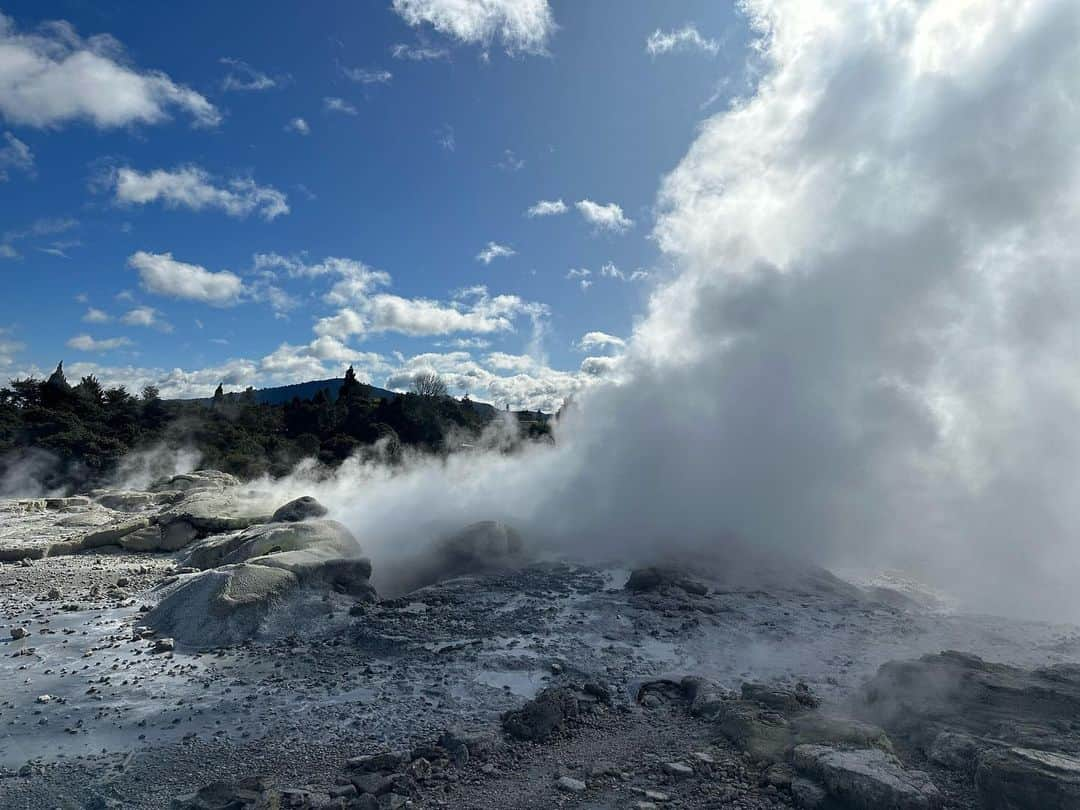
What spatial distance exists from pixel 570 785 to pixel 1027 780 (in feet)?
11.3

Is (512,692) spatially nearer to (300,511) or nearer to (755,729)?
(755,729)

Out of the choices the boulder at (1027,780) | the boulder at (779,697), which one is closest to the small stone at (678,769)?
the boulder at (779,697)

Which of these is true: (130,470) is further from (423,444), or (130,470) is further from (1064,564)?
(1064,564)

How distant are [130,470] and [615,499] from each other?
83.9 feet

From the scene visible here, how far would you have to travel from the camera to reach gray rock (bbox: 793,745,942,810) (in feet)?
16.0

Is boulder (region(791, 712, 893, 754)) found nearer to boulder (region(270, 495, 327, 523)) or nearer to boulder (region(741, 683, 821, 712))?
boulder (region(741, 683, 821, 712))

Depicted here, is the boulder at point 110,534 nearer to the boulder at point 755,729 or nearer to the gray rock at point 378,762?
the gray rock at point 378,762

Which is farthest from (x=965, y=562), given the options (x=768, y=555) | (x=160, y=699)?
(x=160, y=699)

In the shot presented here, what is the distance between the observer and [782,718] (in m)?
6.42

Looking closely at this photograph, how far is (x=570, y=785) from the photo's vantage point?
18.0 feet

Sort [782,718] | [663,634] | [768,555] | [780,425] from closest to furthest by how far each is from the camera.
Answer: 1. [782,718]
2. [663,634]
3. [768,555]
4. [780,425]

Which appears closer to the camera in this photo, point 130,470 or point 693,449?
point 693,449

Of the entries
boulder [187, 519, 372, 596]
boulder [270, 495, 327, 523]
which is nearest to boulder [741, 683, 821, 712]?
boulder [187, 519, 372, 596]

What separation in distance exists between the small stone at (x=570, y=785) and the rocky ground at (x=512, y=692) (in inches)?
0.9
